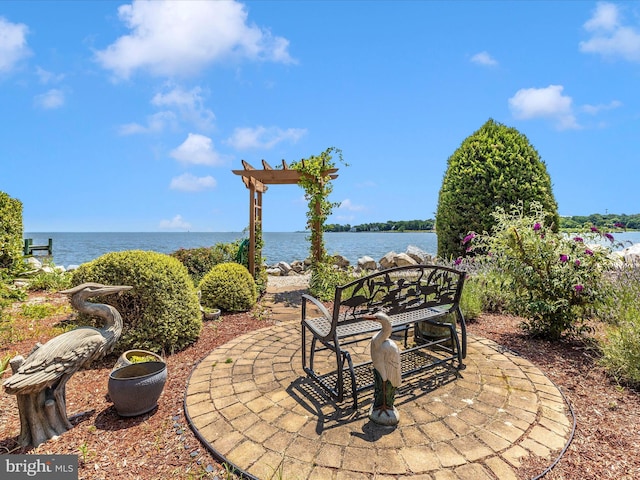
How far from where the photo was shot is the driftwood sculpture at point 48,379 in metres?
2.32

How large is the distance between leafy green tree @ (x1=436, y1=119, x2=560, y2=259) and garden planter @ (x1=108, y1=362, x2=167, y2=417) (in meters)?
7.40

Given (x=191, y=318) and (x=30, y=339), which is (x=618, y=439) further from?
(x=30, y=339)

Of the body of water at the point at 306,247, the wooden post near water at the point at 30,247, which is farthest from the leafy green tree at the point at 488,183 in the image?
the wooden post near water at the point at 30,247

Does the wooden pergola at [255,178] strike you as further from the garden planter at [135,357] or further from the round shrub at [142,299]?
the garden planter at [135,357]

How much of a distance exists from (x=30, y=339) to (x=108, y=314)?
9.70 ft

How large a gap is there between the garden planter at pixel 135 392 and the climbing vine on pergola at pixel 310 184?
5748 mm

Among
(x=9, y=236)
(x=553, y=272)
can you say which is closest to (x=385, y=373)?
(x=553, y=272)

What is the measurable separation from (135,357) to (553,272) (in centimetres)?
519

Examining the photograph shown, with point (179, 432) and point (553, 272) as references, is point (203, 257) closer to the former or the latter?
point (179, 432)

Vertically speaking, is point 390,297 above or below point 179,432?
above

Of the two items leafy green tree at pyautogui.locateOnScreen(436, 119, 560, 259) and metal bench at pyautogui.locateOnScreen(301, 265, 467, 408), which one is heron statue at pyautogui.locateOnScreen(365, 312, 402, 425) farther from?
leafy green tree at pyautogui.locateOnScreen(436, 119, 560, 259)

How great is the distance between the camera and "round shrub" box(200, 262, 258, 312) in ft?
19.9

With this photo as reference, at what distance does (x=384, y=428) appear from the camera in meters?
2.53

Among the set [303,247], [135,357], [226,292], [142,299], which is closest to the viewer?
[135,357]
